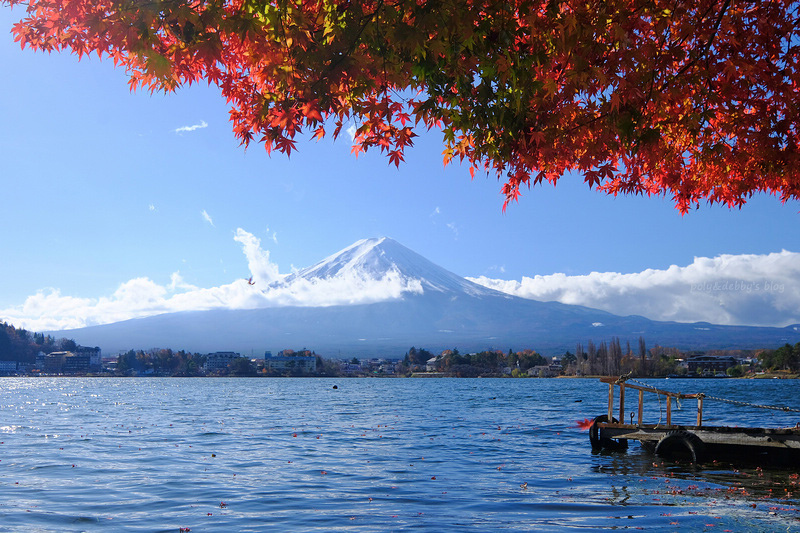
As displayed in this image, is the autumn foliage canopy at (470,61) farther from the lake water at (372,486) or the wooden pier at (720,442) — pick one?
the wooden pier at (720,442)

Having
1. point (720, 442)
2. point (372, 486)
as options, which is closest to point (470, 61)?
point (372, 486)

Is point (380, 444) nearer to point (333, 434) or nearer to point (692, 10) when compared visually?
point (333, 434)

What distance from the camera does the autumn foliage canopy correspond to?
7.32 metres

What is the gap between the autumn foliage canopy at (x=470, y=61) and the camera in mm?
7324

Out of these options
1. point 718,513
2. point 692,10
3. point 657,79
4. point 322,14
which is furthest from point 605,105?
point 718,513

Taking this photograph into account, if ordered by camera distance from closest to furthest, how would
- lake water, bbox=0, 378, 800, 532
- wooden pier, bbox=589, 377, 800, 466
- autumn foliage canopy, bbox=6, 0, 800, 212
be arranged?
autumn foliage canopy, bbox=6, 0, 800, 212, lake water, bbox=0, 378, 800, 532, wooden pier, bbox=589, 377, 800, 466

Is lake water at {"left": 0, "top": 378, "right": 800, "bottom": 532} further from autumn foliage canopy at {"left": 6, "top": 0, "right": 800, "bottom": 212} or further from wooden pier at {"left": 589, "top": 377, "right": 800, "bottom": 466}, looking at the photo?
autumn foliage canopy at {"left": 6, "top": 0, "right": 800, "bottom": 212}

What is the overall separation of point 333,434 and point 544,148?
30774 mm

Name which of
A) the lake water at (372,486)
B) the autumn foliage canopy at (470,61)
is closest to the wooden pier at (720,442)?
the lake water at (372,486)

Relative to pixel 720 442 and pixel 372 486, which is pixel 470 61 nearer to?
pixel 372 486

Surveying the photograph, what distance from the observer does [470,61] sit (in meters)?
7.79

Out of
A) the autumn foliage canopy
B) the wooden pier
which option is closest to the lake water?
the wooden pier

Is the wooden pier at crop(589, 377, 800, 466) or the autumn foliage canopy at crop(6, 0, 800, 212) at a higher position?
the autumn foliage canopy at crop(6, 0, 800, 212)

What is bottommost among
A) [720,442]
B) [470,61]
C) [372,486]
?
[372,486]
